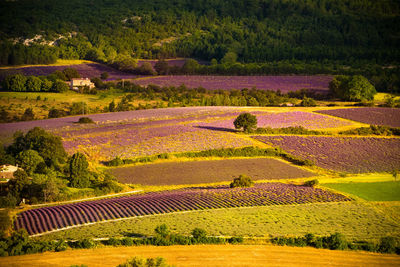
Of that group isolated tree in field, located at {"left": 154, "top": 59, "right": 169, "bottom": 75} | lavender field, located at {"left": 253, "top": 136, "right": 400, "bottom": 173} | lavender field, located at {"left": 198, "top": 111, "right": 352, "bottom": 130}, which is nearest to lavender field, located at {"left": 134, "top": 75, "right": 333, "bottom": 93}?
isolated tree in field, located at {"left": 154, "top": 59, "right": 169, "bottom": 75}

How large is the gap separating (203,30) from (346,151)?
8535 centimetres

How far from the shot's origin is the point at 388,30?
11706 centimetres

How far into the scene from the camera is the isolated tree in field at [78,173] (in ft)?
107

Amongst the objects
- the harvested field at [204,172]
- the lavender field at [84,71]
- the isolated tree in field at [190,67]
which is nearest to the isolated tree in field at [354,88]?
the isolated tree in field at [190,67]

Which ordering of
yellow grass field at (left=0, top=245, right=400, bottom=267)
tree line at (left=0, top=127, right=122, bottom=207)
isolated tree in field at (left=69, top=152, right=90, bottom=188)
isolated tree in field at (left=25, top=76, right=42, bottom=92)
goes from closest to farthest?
yellow grass field at (left=0, top=245, right=400, bottom=267)
tree line at (left=0, top=127, right=122, bottom=207)
isolated tree in field at (left=69, top=152, right=90, bottom=188)
isolated tree in field at (left=25, top=76, right=42, bottom=92)

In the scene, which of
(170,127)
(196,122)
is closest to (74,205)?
(170,127)

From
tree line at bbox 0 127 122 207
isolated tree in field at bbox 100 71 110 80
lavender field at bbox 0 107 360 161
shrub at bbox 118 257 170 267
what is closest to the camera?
shrub at bbox 118 257 170 267

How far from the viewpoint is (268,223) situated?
84.0 ft

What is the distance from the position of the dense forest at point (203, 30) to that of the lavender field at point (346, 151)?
50041 millimetres

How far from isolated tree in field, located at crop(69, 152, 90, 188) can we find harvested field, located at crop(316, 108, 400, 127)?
32.8 m

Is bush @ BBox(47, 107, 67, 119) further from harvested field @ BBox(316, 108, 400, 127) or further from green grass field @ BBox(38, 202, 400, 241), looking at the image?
green grass field @ BBox(38, 202, 400, 241)

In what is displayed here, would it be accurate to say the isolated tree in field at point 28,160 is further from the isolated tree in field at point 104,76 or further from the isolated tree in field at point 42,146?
the isolated tree in field at point 104,76

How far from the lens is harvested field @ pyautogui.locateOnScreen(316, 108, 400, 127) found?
177 feet

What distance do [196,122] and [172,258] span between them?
32.1 m
